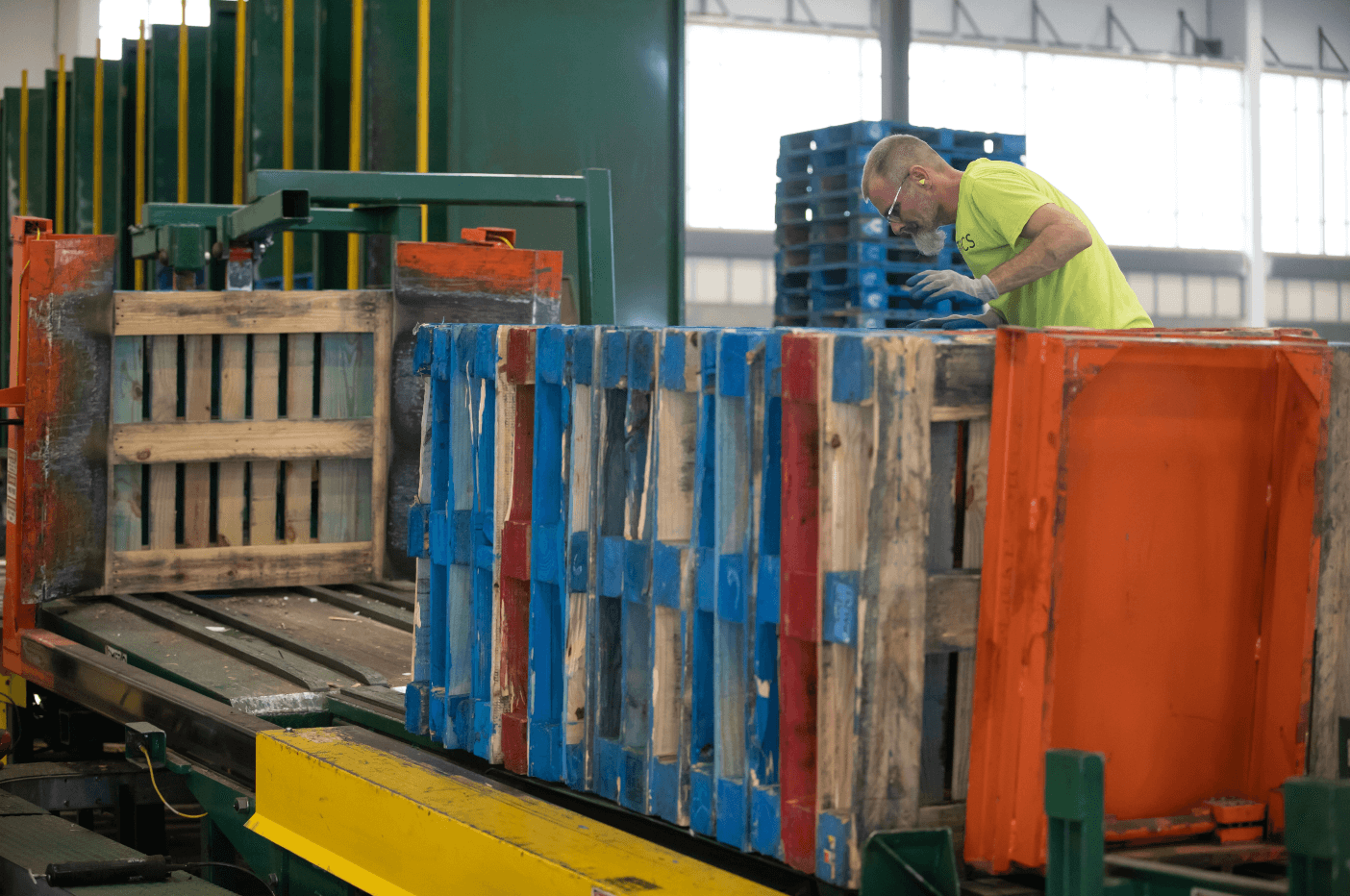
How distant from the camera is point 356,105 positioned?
798 centimetres

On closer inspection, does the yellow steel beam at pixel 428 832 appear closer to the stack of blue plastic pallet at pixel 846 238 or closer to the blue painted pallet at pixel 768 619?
the blue painted pallet at pixel 768 619

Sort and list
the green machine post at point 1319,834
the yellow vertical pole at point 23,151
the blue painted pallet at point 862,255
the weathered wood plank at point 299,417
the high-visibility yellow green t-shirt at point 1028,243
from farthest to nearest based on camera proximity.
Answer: the yellow vertical pole at point 23,151
the blue painted pallet at point 862,255
the weathered wood plank at point 299,417
the high-visibility yellow green t-shirt at point 1028,243
the green machine post at point 1319,834

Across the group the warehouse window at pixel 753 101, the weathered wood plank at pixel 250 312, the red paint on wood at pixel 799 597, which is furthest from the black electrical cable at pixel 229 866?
the warehouse window at pixel 753 101

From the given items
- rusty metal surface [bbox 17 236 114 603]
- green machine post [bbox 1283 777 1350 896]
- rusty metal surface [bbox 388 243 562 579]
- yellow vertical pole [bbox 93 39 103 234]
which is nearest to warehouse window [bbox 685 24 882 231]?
yellow vertical pole [bbox 93 39 103 234]

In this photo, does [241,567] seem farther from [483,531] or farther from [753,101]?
[753,101]

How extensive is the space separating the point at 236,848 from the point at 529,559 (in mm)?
1273

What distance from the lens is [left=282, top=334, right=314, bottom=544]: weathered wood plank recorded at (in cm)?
514

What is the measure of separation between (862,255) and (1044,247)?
6290 millimetres

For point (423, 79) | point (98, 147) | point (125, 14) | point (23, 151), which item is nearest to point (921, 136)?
point (423, 79)

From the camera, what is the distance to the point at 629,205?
8.28 metres

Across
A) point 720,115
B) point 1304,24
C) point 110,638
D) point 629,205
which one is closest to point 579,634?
point 110,638

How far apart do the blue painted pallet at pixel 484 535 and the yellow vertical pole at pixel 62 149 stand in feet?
36.3

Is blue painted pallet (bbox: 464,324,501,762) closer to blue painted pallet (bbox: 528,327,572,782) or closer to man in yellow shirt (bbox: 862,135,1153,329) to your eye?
blue painted pallet (bbox: 528,327,572,782)

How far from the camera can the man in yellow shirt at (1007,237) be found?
3.40m
